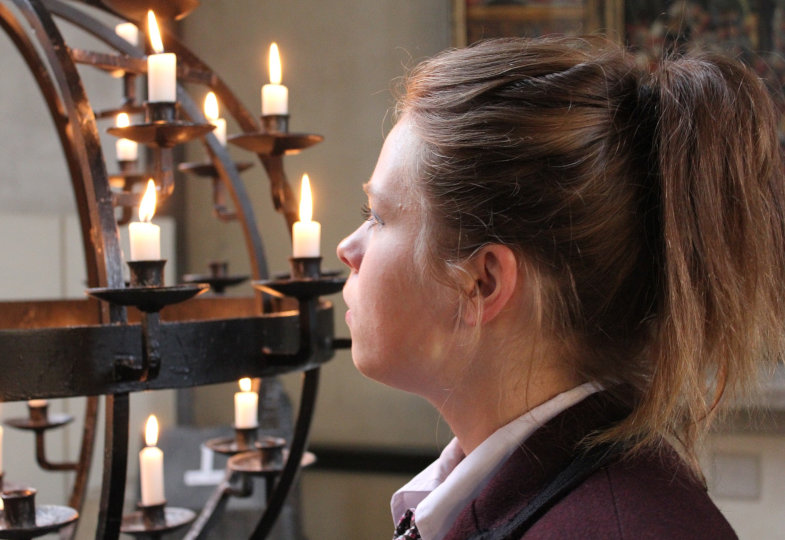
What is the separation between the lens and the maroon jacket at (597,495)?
84 centimetres

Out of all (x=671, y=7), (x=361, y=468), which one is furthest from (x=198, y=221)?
(x=671, y=7)

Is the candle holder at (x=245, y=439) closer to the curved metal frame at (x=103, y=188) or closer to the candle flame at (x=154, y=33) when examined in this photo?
the curved metal frame at (x=103, y=188)

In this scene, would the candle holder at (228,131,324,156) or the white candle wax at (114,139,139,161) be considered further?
the white candle wax at (114,139,139,161)

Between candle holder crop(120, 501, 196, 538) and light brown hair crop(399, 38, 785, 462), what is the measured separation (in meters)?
0.73

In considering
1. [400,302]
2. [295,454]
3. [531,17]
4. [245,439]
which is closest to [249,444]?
[245,439]

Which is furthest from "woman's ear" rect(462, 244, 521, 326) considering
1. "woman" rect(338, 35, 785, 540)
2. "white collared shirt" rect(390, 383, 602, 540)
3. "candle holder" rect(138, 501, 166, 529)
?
"candle holder" rect(138, 501, 166, 529)

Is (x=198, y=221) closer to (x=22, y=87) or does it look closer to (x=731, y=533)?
(x=22, y=87)

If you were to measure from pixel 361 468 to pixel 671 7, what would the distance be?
7.77ft

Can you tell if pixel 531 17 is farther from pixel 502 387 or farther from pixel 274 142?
pixel 502 387

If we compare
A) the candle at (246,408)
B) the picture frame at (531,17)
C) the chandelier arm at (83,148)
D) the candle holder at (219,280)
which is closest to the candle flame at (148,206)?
the chandelier arm at (83,148)

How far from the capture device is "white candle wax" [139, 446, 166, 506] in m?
1.48

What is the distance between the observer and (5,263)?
134 inches

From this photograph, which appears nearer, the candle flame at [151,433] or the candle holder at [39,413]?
the candle flame at [151,433]

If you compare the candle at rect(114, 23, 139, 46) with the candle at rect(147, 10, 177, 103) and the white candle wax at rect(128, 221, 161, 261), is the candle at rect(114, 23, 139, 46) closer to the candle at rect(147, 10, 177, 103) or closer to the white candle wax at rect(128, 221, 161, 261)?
the candle at rect(147, 10, 177, 103)
